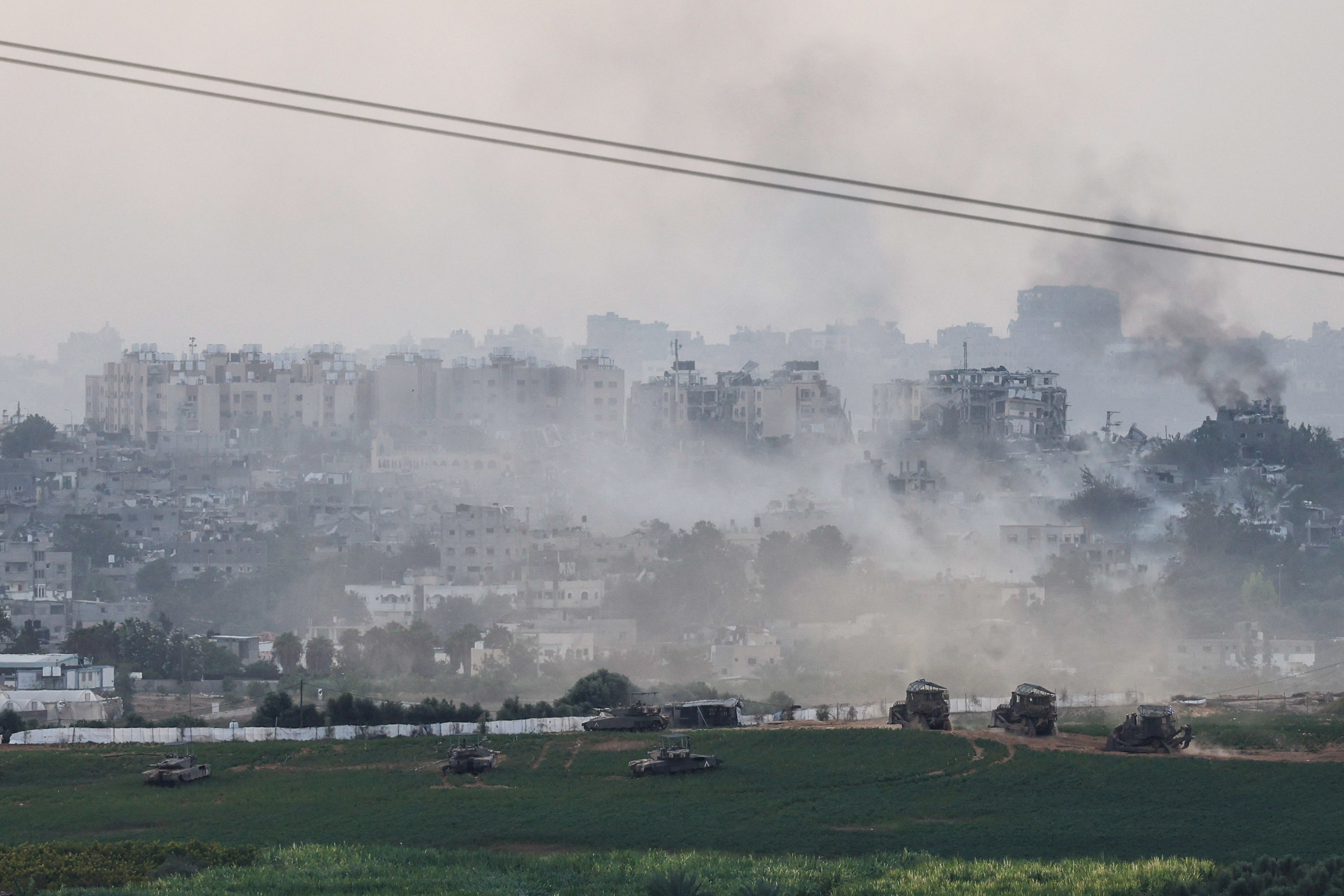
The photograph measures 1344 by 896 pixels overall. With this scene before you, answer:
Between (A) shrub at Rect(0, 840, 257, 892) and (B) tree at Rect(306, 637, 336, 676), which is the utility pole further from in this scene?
(A) shrub at Rect(0, 840, 257, 892)

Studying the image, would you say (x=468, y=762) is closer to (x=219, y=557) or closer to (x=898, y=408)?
(x=219, y=557)

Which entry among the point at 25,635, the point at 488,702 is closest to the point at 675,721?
the point at 488,702

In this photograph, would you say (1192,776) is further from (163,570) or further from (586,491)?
(586,491)

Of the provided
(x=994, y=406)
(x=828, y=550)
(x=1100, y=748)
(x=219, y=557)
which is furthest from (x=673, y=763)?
(x=994, y=406)

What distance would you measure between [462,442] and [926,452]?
46.2 meters

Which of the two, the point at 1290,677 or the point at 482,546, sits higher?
the point at 482,546

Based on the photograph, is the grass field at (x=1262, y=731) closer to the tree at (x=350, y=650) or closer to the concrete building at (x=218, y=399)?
the tree at (x=350, y=650)

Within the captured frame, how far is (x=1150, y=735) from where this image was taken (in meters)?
37.1

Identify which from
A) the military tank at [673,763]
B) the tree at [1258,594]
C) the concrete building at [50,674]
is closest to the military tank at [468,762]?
the military tank at [673,763]

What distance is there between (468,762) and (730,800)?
719 cm

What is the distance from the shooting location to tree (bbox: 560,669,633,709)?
50.8 metres

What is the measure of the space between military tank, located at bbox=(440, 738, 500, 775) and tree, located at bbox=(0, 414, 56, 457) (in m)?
121

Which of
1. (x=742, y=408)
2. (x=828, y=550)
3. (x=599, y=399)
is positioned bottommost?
(x=828, y=550)

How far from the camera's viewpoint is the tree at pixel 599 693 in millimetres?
50844
